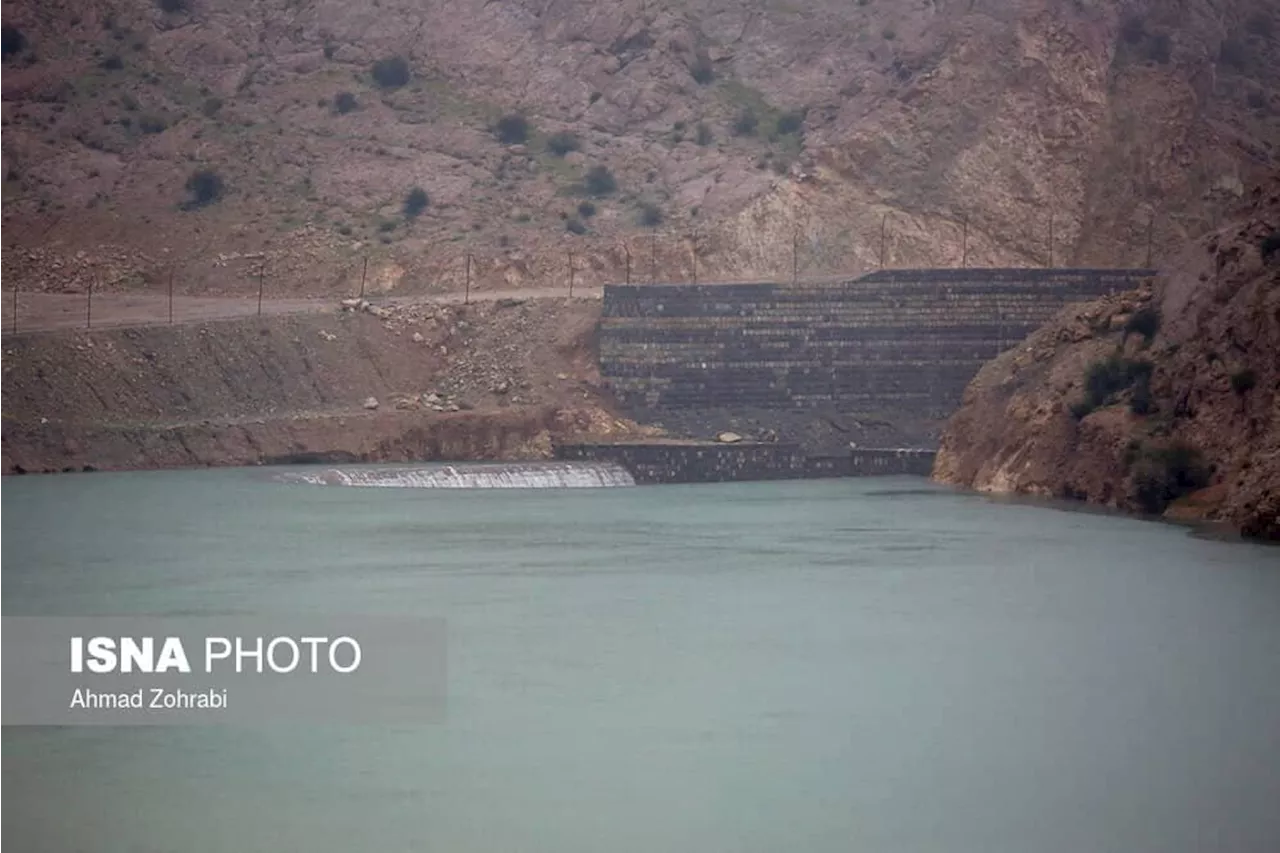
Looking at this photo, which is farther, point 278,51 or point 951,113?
point 278,51

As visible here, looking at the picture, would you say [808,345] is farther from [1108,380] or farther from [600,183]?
[600,183]

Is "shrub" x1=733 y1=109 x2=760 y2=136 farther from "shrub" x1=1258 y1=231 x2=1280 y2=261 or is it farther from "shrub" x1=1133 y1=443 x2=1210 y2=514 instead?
"shrub" x1=1133 y1=443 x2=1210 y2=514

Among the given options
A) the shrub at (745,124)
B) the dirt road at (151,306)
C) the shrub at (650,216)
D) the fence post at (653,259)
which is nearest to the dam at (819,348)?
the dirt road at (151,306)

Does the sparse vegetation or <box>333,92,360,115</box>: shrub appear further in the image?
<box>333,92,360,115</box>: shrub

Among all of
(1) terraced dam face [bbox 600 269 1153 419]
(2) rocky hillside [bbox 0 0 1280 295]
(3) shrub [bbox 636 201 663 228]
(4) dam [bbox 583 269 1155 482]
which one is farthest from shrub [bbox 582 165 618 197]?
(1) terraced dam face [bbox 600 269 1153 419]

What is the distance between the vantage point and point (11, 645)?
31438 millimetres

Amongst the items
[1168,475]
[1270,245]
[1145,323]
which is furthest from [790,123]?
[1168,475]

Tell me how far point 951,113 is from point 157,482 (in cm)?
3229

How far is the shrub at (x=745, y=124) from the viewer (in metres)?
84.0

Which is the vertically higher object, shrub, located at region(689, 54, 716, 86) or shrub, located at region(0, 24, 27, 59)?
shrub, located at region(0, 24, 27, 59)

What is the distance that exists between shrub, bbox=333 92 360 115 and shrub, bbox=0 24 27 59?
10725 mm

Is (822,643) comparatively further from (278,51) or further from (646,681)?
(278,51)

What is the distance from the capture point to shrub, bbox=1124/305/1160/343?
2088 inches

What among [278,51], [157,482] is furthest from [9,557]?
[278,51]
